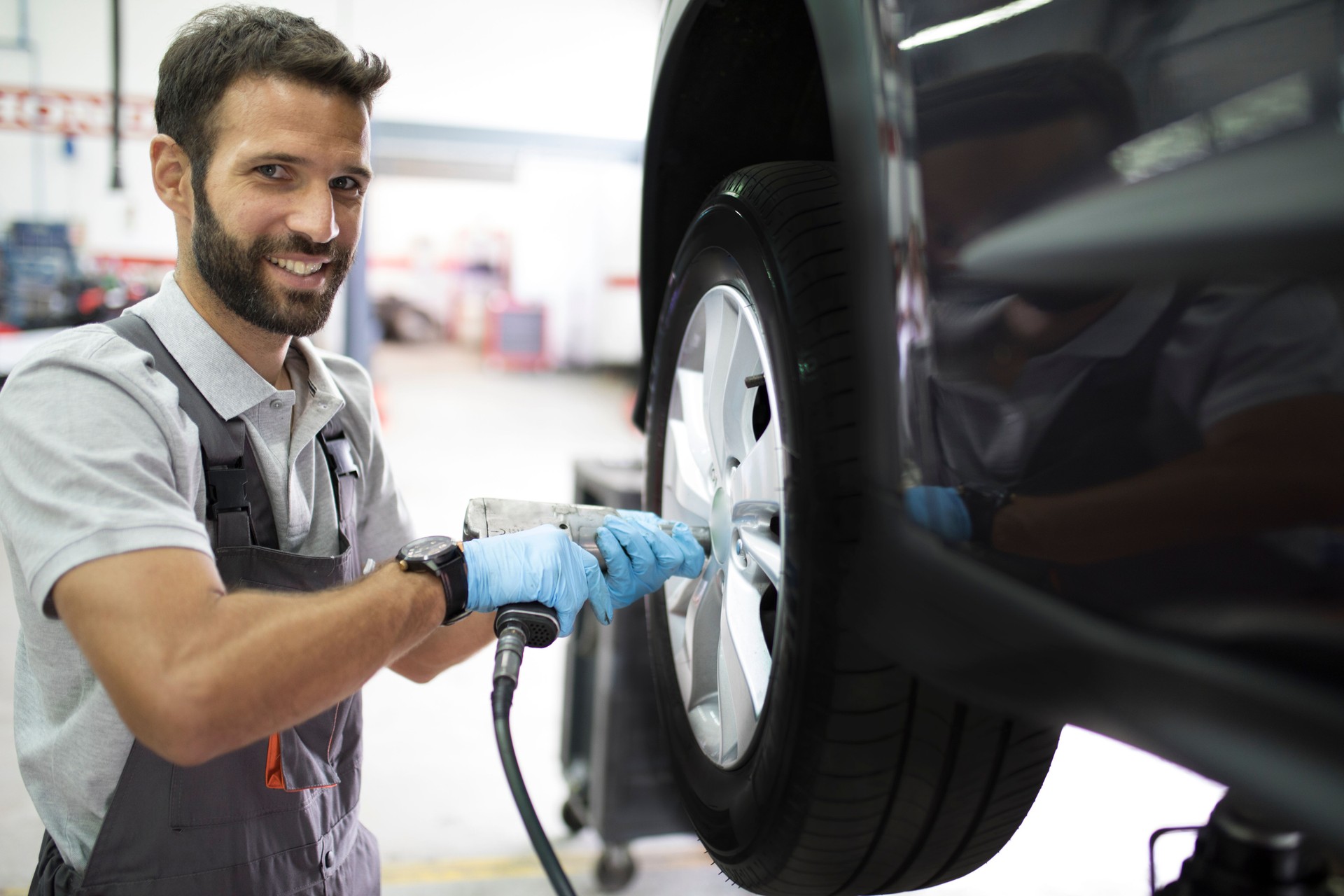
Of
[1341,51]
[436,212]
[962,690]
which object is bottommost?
[436,212]

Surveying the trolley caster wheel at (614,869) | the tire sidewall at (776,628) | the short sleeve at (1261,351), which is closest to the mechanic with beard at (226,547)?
the tire sidewall at (776,628)

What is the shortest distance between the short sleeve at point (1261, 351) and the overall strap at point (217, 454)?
99cm

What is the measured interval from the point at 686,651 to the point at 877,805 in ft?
1.29

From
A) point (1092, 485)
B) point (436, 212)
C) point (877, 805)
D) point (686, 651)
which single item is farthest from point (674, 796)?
point (436, 212)

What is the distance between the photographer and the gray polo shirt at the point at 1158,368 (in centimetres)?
48

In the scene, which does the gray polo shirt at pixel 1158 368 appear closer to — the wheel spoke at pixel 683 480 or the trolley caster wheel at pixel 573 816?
the wheel spoke at pixel 683 480

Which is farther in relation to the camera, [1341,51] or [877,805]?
[877,805]

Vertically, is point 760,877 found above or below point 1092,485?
below

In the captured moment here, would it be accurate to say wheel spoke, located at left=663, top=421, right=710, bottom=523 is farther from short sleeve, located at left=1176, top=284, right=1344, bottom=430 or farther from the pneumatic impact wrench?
short sleeve, located at left=1176, top=284, right=1344, bottom=430

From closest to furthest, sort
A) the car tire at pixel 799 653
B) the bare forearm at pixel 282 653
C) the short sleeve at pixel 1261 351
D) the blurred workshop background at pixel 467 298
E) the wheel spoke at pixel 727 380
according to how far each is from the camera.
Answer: the short sleeve at pixel 1261 351
the car tire at pixel 799 653
the bare forearm at pixel 282 653
the wheel spoke at pixel 727 380
the blurred workshop background at pixel 467 298

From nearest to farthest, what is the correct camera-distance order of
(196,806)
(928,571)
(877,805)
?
(928,571), (877,805), (196,806)

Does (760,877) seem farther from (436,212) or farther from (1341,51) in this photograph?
(436,212)

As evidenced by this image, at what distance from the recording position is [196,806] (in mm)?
Answer: 1132

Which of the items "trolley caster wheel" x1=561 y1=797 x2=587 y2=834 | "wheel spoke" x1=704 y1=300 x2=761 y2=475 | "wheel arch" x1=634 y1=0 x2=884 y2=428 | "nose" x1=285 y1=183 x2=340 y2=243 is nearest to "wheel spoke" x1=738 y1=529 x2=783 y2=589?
"wheel spoke" x1=704 y1=300 x2=761 y2=475
